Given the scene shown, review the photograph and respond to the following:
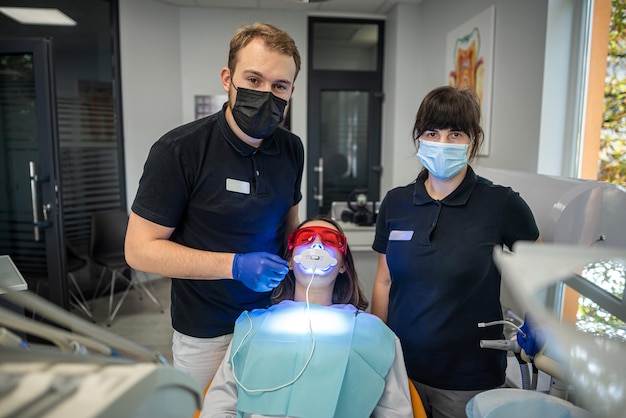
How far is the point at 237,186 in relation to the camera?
1466mm

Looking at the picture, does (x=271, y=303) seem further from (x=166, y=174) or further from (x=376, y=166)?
(x=376, y=166)

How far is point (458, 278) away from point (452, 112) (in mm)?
508

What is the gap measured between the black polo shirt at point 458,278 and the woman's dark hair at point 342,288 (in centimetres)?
29

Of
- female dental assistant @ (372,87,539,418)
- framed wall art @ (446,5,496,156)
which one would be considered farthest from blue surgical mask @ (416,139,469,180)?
framed wall art @ (446,5,496,156)

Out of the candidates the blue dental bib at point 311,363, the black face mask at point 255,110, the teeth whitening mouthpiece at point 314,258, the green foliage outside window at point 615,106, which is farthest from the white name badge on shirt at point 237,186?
the green foliage outside window at point 615,106

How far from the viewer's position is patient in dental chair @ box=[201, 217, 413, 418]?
1.33m

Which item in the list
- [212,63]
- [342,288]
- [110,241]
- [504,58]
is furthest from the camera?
[212,63]

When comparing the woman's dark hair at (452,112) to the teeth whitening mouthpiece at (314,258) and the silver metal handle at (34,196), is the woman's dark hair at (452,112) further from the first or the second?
the silver metal handle at (34,196)

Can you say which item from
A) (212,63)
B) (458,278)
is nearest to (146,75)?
(212,63)

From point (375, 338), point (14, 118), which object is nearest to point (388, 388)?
point (375, 338)

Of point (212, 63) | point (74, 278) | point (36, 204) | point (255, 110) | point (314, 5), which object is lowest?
point (74, 278)

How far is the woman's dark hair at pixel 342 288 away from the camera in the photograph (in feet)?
5.67

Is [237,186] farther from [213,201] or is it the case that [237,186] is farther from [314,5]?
[314,5]

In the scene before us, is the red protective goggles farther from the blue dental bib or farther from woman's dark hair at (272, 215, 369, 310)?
the blue dental bib
